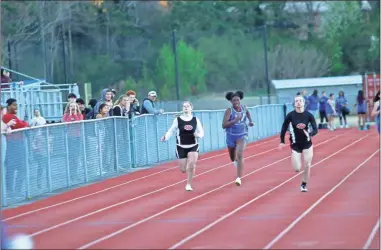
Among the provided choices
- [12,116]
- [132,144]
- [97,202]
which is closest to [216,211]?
[97,202]

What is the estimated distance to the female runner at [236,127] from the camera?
904 inches

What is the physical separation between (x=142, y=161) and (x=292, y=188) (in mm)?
9437

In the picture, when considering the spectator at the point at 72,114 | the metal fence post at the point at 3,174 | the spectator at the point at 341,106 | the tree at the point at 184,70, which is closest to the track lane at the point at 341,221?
the metal fence post at the point at 3,174

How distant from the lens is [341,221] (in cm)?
1605

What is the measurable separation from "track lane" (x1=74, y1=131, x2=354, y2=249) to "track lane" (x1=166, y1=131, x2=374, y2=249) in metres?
0.17

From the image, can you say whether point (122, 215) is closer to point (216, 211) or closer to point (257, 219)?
point (216, 211)

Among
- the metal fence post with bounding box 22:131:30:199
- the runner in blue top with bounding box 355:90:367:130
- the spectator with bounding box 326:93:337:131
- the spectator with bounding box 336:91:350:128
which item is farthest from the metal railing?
the metal fence post with bounding box 22:131:30:199

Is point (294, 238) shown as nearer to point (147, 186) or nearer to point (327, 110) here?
point (147, 186)

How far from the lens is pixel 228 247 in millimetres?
13711

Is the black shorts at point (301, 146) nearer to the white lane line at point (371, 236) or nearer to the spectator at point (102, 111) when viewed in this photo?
the white lane line at point (371, 236)

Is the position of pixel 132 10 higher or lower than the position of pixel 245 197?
higher

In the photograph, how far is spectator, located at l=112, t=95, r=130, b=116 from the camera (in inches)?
1131

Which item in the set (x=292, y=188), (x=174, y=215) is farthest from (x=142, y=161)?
(x=174, y=215)

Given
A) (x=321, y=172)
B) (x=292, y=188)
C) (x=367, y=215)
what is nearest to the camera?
(x=367, y=215)
